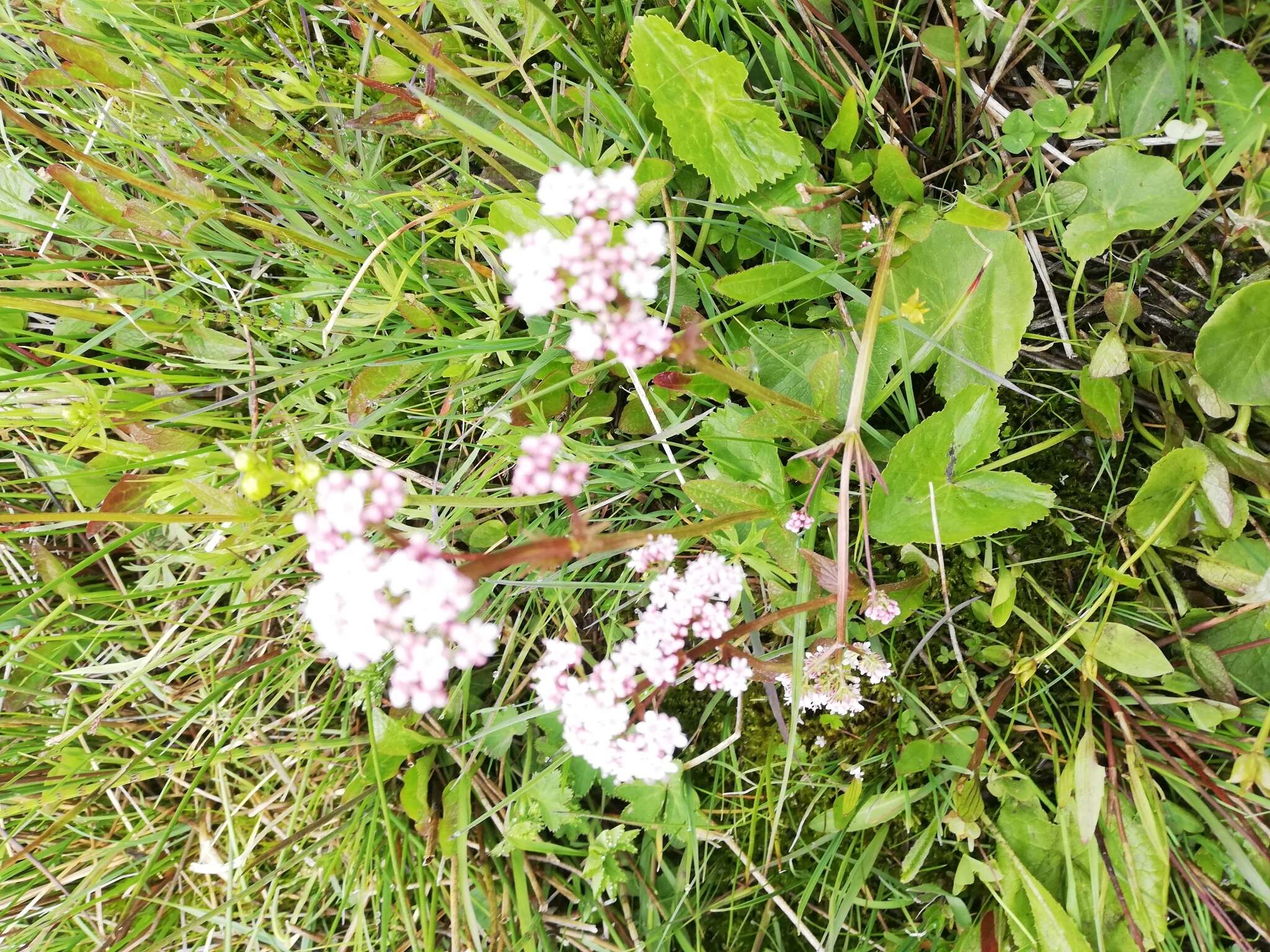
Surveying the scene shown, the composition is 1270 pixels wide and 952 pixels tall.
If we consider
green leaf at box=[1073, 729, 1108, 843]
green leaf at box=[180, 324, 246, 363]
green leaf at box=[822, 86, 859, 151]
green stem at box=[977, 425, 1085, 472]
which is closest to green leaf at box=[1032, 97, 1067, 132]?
green leaf at box=[822, 86, 859, 151]

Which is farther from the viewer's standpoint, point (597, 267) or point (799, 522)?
point (799, 522)

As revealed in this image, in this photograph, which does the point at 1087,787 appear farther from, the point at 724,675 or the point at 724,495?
the point at 724,495

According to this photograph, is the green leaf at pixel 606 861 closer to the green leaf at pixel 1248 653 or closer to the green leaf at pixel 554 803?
the green leaf at pixel 554 803

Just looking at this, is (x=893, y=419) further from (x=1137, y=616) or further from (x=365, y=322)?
(x=365, y=322)

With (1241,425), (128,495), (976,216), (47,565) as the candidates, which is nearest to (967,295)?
(976,216)

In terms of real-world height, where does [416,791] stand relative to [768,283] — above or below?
below

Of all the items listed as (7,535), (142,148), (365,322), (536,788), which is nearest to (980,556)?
(536,788)

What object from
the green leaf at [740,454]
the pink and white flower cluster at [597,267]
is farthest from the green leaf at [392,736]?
the pink and white flower cluster at [597,267]
